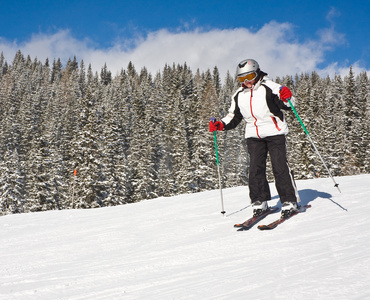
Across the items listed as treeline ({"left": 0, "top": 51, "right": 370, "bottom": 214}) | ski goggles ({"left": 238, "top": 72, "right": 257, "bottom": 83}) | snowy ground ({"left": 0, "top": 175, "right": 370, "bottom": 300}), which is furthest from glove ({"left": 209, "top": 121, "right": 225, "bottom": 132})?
treeline ({"left": 0, "top": 51, "right": 370, "bottom": 214})

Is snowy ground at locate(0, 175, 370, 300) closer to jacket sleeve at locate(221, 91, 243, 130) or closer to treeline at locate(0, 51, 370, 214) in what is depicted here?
jacket sleeve at locate(221, 91, 243, 130)

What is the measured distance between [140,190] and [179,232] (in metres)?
37.1

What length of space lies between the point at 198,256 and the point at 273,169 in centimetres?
209

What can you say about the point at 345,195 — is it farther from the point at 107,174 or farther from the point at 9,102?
the point at 9,102

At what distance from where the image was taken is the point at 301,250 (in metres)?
2.92

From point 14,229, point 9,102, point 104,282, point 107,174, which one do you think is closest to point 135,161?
point 107,174

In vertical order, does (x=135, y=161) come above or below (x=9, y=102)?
below

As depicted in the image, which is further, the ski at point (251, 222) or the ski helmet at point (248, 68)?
the ski helmet at point (248, 68)

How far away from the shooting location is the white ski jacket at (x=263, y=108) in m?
4.52

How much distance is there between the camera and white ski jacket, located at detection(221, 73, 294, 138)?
4523 mm

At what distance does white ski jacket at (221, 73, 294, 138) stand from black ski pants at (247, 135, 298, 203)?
0.14 m

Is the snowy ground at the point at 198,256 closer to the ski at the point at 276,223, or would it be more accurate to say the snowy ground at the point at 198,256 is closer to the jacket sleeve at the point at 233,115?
the ski at the point at 276,223

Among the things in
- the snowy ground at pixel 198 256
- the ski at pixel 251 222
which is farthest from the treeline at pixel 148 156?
the ski at pixel 251 222

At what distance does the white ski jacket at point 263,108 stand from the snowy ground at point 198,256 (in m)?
1.37
